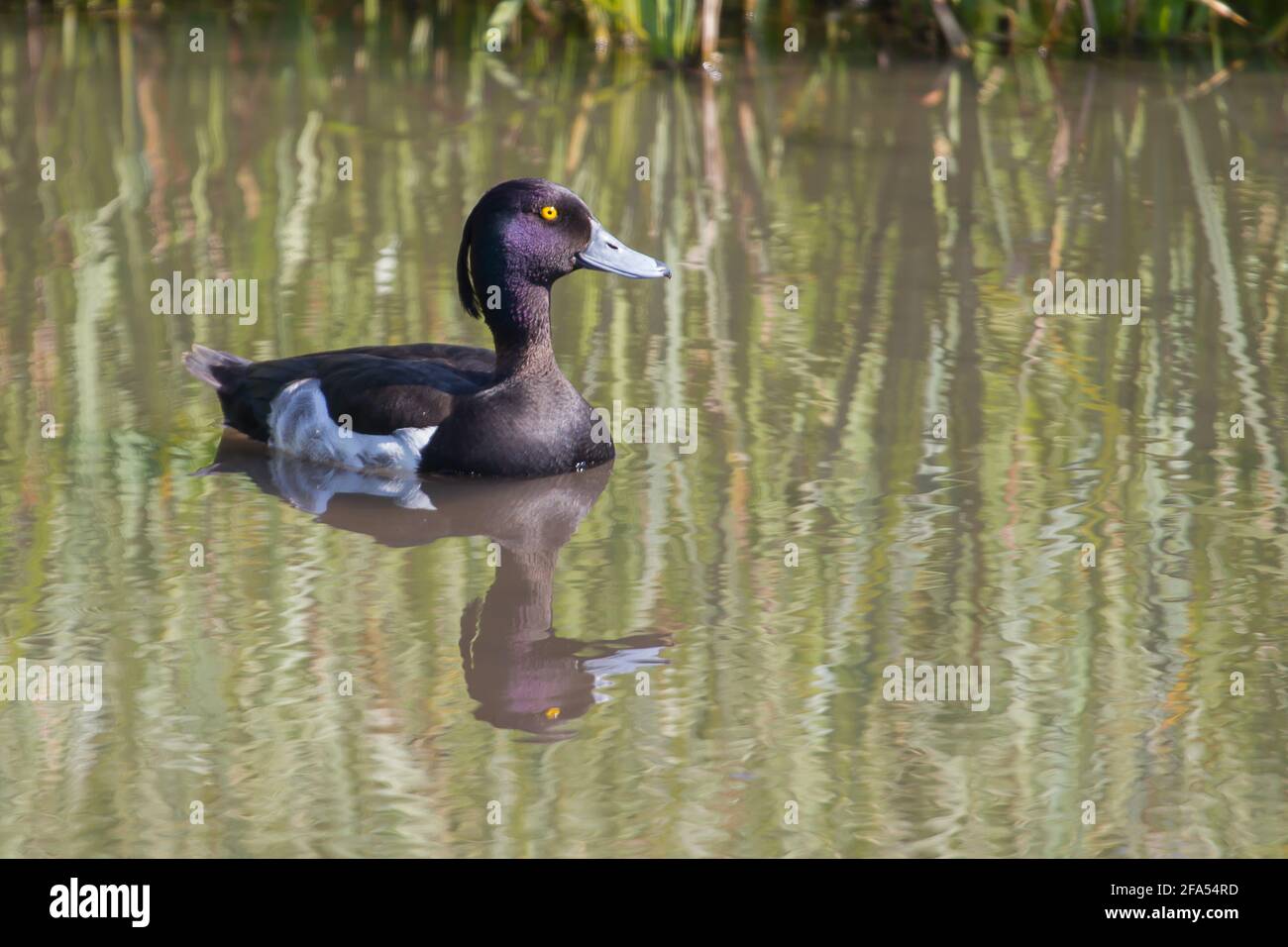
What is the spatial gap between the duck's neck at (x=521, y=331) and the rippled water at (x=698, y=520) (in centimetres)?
50

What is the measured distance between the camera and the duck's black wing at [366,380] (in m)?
8.02

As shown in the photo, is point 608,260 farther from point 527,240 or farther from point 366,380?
point 366,380

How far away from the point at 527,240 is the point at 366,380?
833mm

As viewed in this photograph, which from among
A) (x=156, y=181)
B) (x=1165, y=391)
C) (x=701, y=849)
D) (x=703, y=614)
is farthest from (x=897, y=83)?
(x=701, y=849)

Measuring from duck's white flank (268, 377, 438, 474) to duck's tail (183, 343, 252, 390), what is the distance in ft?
1.43

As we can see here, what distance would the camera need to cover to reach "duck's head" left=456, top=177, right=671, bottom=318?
26.5ft

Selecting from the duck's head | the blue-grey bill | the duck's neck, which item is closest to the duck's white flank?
the duck's neck

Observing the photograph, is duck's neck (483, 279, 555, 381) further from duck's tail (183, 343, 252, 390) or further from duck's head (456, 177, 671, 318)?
duck's tail (183, 343, 252, 390)

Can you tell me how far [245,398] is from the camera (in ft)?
27.7

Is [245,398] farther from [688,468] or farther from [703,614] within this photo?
[703,614]

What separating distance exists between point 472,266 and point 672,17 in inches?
280

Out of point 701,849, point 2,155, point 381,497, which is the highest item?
point 2,155

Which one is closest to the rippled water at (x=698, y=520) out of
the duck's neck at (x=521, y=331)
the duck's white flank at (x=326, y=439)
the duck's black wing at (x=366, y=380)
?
the duck's white flank at (x=326, y=439)

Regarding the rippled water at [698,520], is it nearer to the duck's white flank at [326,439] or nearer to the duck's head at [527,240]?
the duck's white flank at [326,439]
